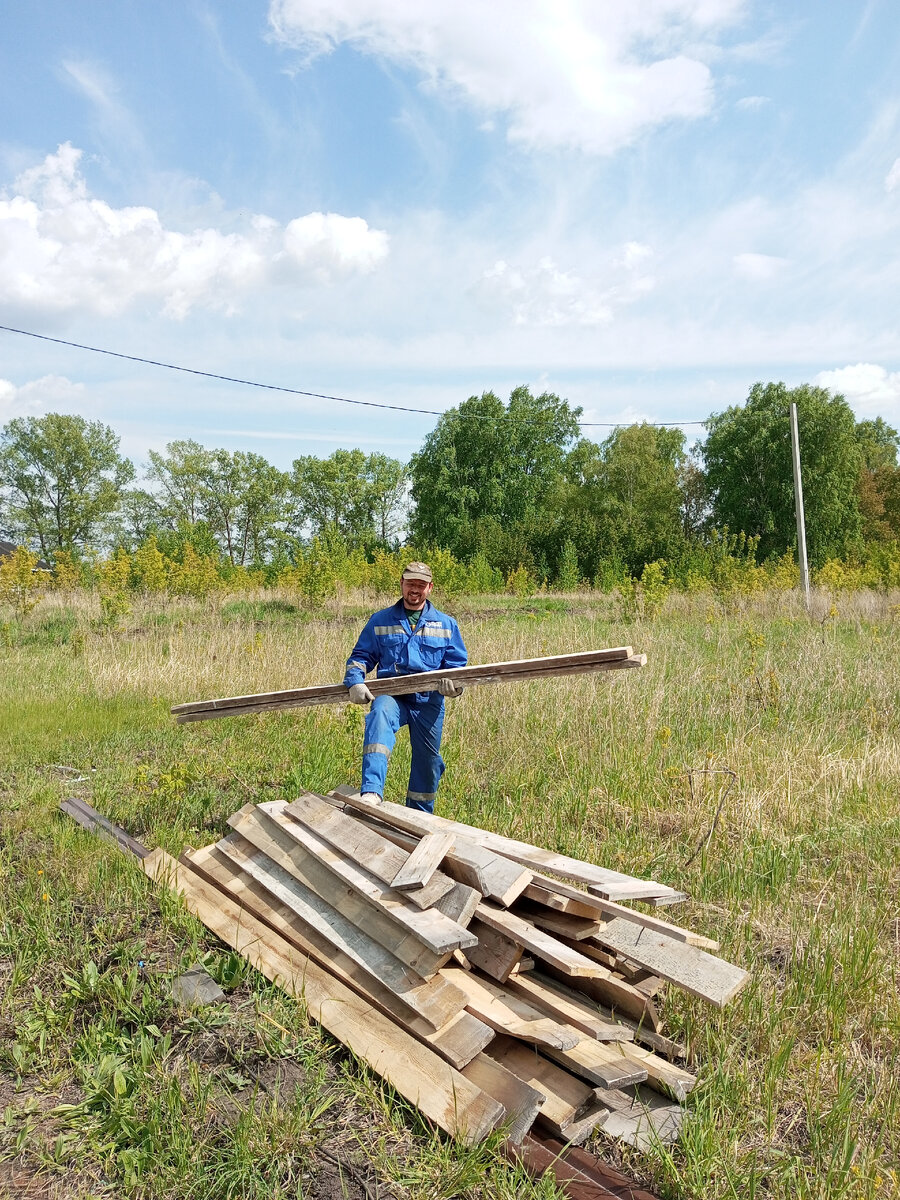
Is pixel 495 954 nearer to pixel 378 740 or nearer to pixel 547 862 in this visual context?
pixel 547 862

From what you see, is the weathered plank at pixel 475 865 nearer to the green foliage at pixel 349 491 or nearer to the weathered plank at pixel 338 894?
the weathered plank at pixel 338 894

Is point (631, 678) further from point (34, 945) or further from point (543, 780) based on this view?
point (34, 945)

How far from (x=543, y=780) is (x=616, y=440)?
157ft

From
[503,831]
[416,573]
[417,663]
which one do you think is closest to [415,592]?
[416,573]

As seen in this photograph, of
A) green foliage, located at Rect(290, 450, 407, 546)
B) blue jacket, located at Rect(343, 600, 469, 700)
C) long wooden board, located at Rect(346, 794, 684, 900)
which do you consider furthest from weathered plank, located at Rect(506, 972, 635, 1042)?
green foliage, located at Rect(290, 450, 407, 546)

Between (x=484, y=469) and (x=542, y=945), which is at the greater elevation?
(x=484, y=469)

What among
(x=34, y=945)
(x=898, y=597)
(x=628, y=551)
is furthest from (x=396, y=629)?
(x=628, y=551)

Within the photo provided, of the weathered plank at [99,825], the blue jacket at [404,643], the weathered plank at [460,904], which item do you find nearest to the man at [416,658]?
the blue jacket at [404,643]

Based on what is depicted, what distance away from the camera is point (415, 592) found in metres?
5.45

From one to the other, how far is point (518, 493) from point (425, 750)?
163ft

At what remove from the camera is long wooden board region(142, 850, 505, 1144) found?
2.71m

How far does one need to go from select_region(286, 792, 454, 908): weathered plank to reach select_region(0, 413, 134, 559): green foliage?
6407 cm

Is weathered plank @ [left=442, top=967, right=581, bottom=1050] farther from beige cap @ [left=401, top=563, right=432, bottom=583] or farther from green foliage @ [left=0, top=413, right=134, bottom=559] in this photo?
green foliage @ [left=0, top=413, right=134, bottom=559]

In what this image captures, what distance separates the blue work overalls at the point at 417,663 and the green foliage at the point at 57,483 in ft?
207
